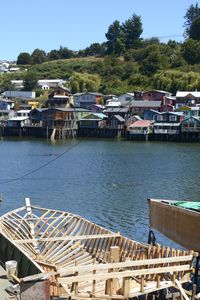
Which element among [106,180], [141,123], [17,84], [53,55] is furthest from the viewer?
[53,55]

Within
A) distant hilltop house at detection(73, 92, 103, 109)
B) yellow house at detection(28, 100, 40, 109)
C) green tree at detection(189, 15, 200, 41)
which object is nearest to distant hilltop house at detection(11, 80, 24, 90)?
yellow house at detection(28, 100, 40, 109)

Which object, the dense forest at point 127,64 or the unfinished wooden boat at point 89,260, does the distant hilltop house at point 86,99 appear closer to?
the dense forest at point 127,64

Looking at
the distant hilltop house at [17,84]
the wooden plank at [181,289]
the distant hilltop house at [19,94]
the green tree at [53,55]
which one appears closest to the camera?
the wooden plank at [181,289]

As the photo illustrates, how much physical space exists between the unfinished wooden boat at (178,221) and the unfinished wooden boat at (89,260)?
1.42 metres

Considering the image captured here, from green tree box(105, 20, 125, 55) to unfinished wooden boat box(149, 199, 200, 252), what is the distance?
460 ft

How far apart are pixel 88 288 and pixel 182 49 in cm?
13175

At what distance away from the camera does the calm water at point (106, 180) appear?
1225 inches

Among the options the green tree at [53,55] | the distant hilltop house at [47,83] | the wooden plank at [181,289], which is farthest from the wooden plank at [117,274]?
the green tree at [53,55]

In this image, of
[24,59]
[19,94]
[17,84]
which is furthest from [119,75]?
[24,59]

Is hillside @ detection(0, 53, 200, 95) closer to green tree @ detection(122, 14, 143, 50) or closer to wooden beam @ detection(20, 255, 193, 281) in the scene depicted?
green tree @ detection(122, 14, 143, 50)

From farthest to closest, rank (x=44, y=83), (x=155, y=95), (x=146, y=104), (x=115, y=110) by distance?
1. (x=44, y=83)
2. (x=155, y=95)
3. (x=146, y=104)
4. (x=115, y=110)

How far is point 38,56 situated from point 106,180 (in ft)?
450

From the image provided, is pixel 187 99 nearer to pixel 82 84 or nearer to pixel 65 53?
pixel 82 84

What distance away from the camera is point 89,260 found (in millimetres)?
15523
